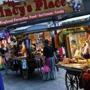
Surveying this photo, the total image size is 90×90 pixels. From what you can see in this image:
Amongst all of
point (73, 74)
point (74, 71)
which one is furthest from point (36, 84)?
point (74, 71)

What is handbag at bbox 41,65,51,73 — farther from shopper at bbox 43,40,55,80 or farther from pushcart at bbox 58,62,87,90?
pushcart at bbox 58,62,87,90

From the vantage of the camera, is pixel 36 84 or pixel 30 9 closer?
pixel 30 9

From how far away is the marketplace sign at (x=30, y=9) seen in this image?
10.6 metres

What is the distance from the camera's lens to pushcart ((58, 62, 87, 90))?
1180 centimetres

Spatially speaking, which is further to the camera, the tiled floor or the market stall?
the tiled floor

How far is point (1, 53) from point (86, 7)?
14.4 metres

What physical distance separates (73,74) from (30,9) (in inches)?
118

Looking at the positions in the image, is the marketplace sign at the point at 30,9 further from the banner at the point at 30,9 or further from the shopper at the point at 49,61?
the shopper at the point at 49,61

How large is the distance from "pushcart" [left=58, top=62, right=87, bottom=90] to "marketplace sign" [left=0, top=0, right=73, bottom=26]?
→ 6.85 feet

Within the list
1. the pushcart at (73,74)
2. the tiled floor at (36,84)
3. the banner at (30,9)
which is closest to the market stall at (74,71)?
the pushcart at (73,74)

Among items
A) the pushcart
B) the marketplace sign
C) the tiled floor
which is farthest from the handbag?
the marketplace sign

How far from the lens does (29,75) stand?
1973 centimetres

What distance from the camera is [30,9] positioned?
1080 cm

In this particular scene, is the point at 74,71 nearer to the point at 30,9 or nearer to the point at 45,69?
the point at 30,9
